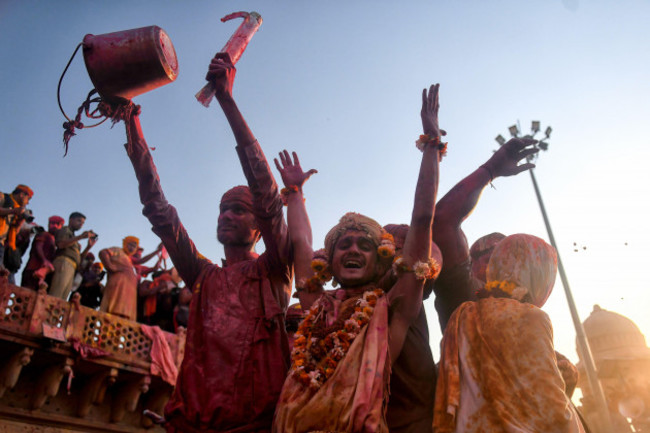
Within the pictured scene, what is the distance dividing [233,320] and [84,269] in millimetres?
10711

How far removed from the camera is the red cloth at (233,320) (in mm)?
3051

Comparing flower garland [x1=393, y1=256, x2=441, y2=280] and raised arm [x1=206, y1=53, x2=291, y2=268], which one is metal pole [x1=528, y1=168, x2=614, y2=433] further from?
flower garland [x1=393, y1=256, x2=441, y2=280]

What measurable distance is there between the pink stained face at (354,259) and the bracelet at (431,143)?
58 centimetres

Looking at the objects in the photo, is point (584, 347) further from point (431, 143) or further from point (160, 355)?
point (431, 143)

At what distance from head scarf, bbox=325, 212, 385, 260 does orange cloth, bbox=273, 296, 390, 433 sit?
0.56 meters

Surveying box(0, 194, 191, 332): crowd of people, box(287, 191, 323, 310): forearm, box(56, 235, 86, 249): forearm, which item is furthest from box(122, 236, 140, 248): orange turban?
box(287, 191, 323, 310): forearm

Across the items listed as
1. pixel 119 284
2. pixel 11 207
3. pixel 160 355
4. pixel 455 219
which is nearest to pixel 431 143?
pixel 455 219

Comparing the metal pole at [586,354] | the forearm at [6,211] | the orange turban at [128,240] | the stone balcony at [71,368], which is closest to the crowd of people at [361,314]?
the forearm at [6,211]

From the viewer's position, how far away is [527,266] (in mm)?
3055

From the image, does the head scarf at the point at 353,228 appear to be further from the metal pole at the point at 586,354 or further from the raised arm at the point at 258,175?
the metal pole at the point at 586,354

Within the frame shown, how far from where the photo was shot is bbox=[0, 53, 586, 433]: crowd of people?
2492 millimetres

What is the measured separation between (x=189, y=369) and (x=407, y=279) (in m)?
1.44

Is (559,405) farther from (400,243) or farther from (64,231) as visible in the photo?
(64,231)

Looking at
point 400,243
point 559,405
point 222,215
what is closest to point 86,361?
point 222,215
